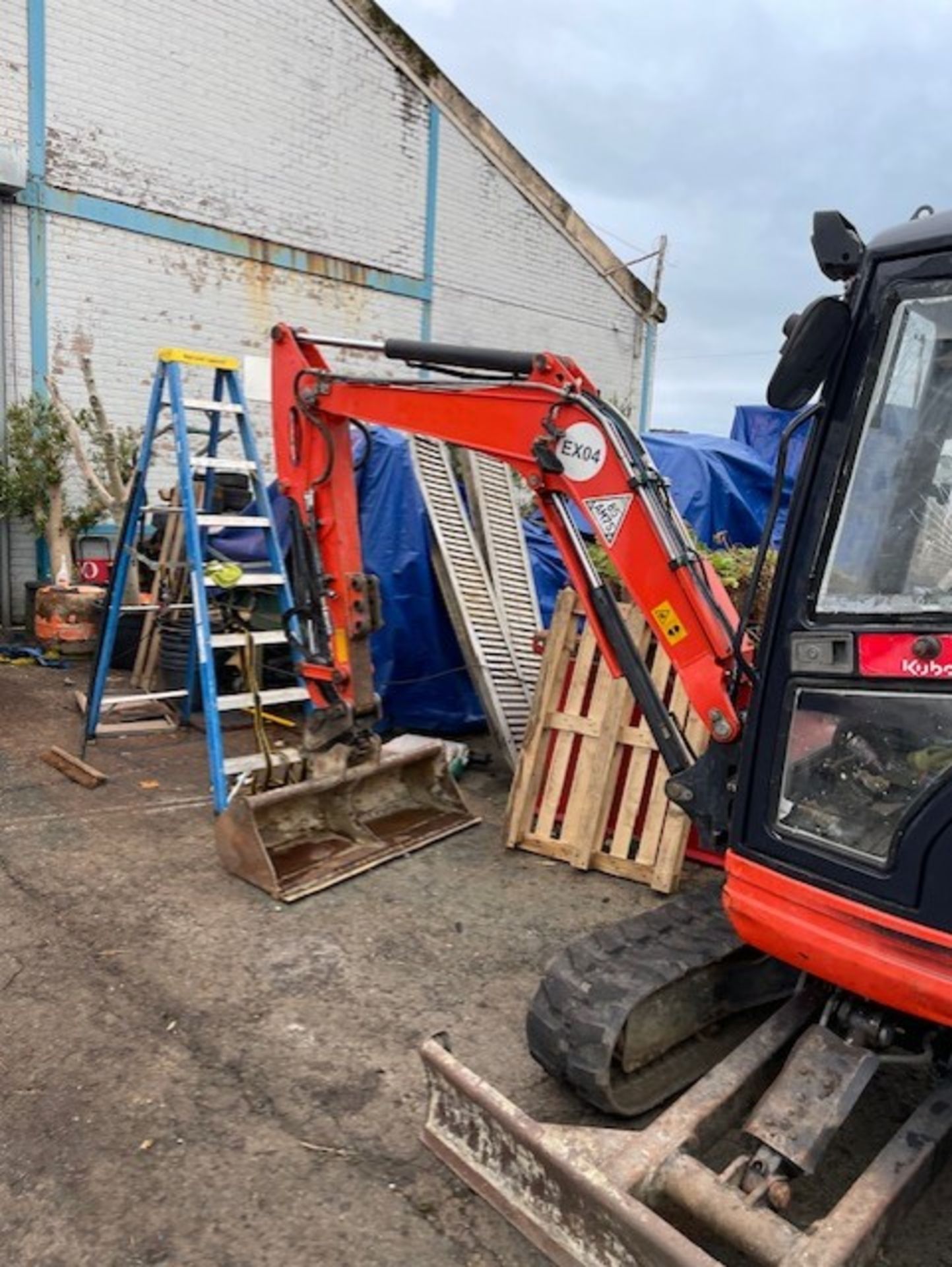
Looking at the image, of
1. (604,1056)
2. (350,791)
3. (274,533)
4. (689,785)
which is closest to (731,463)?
(274,533)

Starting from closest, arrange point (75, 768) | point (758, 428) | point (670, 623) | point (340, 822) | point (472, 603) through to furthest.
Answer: point (670, 623) → point (340, 822) → point (75, 768) → point (472, 603) → point (758, 428)

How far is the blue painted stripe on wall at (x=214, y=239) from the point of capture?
8.77m

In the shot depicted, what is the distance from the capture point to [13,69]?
8.34m

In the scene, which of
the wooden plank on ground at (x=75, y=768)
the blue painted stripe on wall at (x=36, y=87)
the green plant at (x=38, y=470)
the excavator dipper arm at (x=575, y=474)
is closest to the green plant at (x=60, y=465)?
the green plant at (x=38, y=470)

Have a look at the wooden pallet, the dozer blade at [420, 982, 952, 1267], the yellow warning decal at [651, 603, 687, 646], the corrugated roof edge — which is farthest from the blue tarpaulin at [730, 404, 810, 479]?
the dozer blade at [420, 982, 952, 1267]

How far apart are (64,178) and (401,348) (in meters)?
6.93

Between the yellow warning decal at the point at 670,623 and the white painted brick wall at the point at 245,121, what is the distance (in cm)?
837

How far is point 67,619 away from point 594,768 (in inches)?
219

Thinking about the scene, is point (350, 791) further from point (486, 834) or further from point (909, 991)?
point (909, 991)

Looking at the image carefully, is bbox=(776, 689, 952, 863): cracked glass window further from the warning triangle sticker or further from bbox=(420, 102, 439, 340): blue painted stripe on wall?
bbox=(420, 102, 439, 340): blue painted stripe on wall

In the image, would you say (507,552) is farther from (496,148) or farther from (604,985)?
(496,148)

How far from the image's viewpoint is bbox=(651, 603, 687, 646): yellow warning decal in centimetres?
294

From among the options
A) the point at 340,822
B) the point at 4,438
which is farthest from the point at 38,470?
the point at 340,822

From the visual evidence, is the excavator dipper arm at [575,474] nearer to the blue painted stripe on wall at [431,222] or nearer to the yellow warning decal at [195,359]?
the yellow warning decal at [195,359]
